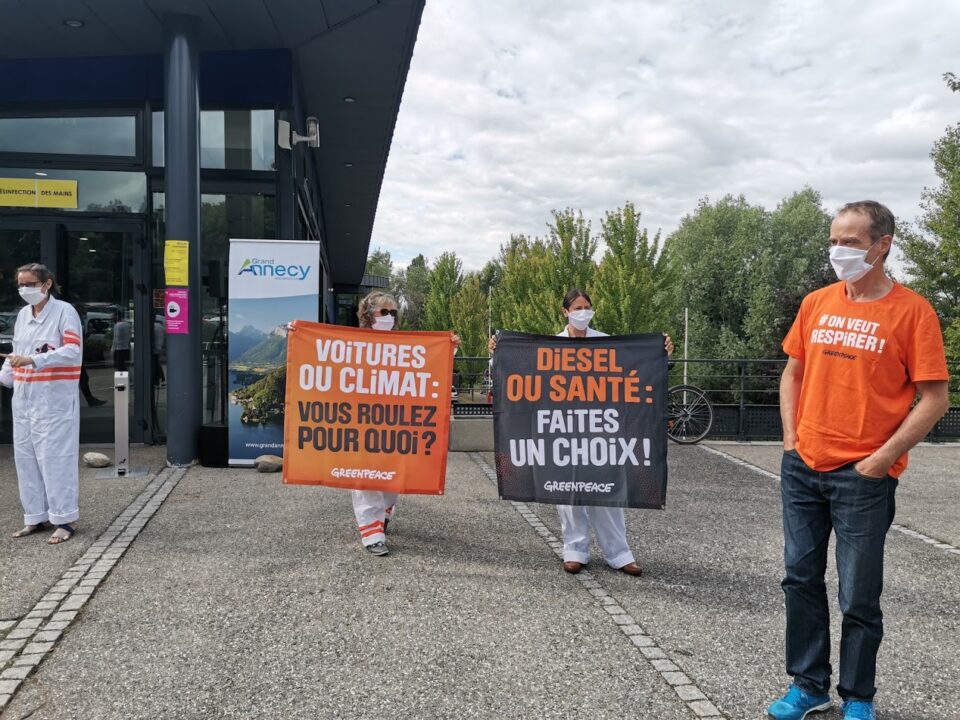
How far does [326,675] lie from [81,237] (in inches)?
329

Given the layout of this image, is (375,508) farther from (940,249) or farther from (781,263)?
(781,263)

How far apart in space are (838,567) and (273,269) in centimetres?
654

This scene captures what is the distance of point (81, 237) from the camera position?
388 inches

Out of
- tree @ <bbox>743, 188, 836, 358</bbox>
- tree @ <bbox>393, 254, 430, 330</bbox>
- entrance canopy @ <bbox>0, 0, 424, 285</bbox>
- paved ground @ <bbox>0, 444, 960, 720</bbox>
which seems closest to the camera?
paved ground @ <bbox>0, 444, 960, 720</bbox>

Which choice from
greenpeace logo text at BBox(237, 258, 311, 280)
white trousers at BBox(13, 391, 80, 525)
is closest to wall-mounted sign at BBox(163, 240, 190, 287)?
greenpeace logo text at BBox(237, 258, 311, 280)

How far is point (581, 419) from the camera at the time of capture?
194 inches

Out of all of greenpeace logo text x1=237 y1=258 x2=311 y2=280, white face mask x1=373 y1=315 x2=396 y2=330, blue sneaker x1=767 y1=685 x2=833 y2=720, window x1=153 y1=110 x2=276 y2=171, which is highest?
window x1=153 y1=110 x2=276 y2=171

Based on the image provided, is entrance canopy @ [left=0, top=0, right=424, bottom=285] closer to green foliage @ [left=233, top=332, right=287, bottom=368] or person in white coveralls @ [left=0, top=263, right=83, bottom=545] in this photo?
green foliage @ [left=233, top=332, right=287, bottom=368]

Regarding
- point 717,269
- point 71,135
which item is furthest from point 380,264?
point 71,135

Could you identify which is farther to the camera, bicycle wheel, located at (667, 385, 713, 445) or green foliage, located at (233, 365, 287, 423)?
bicycle wheel, located at (667, 385, 713, 445)

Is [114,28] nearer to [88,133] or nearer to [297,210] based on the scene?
[88,133]

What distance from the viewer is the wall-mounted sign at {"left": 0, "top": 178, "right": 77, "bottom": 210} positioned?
971 centimetres

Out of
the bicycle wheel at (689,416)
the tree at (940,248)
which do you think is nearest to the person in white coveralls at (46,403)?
the bicycle wheel at (689,416)

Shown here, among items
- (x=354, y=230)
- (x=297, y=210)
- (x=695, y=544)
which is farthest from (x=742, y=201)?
(x=695, y=544)
